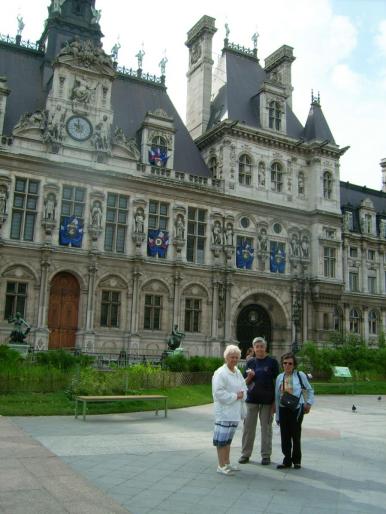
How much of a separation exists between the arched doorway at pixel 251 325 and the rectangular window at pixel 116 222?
36.6ft

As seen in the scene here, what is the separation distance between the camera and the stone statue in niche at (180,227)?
124ft

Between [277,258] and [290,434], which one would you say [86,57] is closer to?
[277,258]

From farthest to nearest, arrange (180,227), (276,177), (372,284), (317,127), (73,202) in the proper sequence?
(372,284), (317,127), (276,177), (180,227), (73,202)

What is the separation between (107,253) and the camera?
115 ft

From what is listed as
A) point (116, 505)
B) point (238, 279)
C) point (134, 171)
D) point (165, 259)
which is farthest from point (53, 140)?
point (116, 505)

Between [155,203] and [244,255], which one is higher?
[155,203]

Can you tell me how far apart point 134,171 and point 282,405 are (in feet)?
94.8

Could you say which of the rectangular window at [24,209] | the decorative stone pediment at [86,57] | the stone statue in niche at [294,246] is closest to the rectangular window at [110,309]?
the rectangular window at [24,209]

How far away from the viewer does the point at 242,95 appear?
4631cm

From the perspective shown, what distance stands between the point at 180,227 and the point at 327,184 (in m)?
14.8

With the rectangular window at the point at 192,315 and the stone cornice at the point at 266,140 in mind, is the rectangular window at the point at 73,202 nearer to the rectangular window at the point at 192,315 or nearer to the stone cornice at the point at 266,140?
the rectangular window at the point at 192,315

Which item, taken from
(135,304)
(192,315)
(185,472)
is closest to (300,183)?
(192,315)

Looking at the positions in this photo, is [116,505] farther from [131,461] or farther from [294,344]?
[294,344]

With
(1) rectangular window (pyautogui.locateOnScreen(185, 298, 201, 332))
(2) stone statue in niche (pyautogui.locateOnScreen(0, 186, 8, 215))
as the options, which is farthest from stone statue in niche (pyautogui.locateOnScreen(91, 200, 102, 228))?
(1) rectangular window (pyautogui.locateOnScreen(185, 298, 201, 332))
